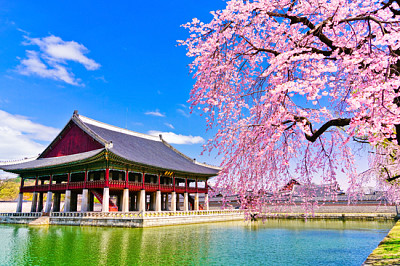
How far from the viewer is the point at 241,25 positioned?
6.50 metres

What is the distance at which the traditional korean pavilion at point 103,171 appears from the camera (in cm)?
2773

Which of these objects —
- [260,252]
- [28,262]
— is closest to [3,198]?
[28,262]

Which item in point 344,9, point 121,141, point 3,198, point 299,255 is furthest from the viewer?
point 3,198

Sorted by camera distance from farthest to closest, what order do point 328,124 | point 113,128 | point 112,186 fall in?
point 113,128 → point 112,186 → point 328,124

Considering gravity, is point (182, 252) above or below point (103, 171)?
below

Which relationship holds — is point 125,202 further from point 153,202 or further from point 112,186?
point 153,202

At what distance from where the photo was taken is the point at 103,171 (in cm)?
2961

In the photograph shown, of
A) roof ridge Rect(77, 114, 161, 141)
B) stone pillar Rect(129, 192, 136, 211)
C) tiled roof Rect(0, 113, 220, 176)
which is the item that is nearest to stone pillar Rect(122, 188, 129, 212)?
tiled roof Rect(0, 113, 220, 176)

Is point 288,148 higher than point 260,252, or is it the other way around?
point 288,148

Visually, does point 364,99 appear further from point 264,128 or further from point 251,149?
point 251,149

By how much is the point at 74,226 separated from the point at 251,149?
23.7 meters

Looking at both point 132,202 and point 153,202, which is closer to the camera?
point 153,202

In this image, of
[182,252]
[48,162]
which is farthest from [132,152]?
[182,252]

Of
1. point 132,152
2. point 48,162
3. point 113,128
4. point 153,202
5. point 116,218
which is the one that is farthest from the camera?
point 113,128
